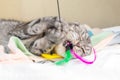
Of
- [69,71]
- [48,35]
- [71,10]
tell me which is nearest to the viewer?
[69,71]

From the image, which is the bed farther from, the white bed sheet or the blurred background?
the blurred background

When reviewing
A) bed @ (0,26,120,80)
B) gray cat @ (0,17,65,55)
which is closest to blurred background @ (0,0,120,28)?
gray cat @ (0,17,65,55)

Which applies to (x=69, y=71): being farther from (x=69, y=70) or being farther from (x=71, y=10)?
(x=71, y=10)

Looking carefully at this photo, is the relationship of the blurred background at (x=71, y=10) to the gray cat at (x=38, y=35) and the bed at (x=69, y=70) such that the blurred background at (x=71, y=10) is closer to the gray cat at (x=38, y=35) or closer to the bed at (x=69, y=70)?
the gray cat at (x=38, y=35)

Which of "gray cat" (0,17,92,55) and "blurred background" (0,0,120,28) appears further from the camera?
"blurred background" (0,0,120,28)

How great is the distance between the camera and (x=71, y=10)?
4.59 ft

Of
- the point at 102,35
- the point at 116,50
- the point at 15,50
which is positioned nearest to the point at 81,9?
the point at 102,35

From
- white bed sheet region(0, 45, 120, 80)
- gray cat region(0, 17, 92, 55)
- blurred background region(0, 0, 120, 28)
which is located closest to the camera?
white bed sheet region(0, 45, 120, 80)

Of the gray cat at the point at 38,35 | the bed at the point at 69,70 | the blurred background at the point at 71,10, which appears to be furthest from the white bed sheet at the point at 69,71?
the blurred background at the point at 71,10

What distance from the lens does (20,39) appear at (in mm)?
958

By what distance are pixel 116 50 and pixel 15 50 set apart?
0.38 metres

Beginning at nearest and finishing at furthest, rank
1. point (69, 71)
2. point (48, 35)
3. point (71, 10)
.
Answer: point (69, 71)
point (48, 35)
point (71, 10)

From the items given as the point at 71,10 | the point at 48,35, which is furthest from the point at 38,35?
the point at 71,10

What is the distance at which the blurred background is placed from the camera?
127 cm
